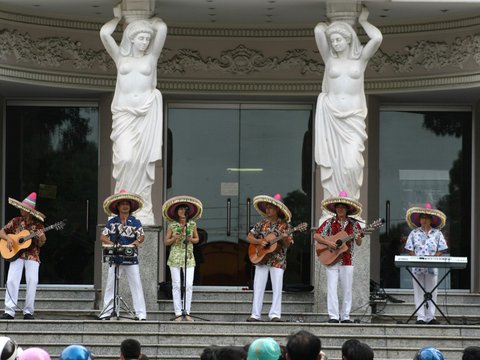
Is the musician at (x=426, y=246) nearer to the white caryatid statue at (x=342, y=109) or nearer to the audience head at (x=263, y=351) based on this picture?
the white caryatid statue at (x=342, y=109)

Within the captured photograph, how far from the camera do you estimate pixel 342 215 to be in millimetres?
19656

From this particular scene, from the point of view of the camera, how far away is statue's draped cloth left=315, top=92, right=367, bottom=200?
21.0m

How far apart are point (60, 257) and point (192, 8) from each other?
472 cm

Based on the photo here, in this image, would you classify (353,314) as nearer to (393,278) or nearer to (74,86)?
(393,278)

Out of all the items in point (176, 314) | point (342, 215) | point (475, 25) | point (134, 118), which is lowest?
point (176, 314)

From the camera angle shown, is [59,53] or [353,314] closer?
[353,314]

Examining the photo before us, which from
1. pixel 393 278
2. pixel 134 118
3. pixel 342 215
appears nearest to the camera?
pixel 342 215

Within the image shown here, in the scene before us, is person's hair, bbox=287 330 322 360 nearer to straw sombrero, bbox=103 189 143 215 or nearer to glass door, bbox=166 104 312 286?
straw sombrero, bbox=103 189 143 215

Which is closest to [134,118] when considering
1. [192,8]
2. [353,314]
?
[192,8]

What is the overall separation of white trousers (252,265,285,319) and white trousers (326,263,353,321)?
617 millimetres

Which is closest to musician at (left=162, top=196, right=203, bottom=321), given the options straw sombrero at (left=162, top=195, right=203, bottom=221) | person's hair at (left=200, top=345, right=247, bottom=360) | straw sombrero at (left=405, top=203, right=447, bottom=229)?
straw sombrero at (left=162, top=195, right=203, bottom=221)

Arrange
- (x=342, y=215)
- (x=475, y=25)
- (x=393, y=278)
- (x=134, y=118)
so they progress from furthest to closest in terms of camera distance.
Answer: (x=393, y=278) → (x=475, y=25) → (x=134, y=118) → (x=342, y=215)

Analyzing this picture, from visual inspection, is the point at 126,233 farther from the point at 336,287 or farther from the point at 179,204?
the point at 336,287

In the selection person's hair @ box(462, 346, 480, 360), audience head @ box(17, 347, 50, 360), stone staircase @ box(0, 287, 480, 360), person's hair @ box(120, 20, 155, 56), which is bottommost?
audience head @ box(17, 347, 50, 360)
